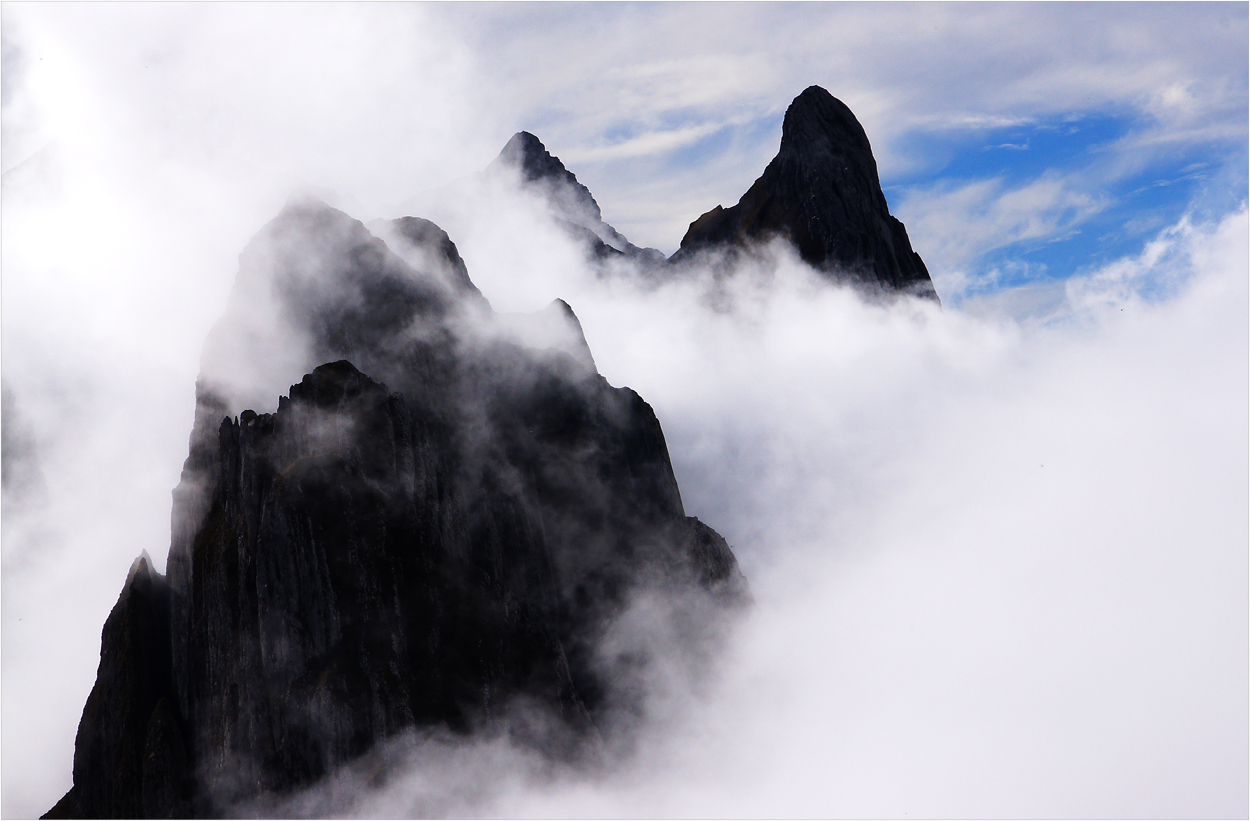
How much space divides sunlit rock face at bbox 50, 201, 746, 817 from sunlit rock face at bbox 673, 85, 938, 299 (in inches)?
3515

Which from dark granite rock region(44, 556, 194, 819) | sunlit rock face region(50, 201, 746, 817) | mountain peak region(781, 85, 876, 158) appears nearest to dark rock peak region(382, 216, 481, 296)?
sunlit rock face region(50, 201, 746, 817)

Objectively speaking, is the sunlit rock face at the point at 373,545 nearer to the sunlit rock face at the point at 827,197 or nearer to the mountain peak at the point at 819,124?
the sunlit rock face at the point at 827,197

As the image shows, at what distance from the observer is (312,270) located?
7981cm

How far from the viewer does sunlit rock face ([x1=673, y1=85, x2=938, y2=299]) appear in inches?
6309

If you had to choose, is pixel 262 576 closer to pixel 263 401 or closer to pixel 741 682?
pixel 263 401

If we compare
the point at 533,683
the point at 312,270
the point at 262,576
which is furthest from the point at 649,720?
the point at 312,270

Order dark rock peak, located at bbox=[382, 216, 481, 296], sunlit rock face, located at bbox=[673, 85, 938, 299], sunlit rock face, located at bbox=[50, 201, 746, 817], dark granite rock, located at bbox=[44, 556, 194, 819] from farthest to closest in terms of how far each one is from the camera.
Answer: sunlit rock face, located at bbox=[673, 85, 938, 299], dark rock peak, located at bbox=[382, 216, 481, 296], dark granite rock, located at bbox=[44, 556, 194, 819], sunlit rock face, located at bbox=[50, 201, 746, 817]

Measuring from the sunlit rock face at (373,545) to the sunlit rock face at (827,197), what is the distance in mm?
89276

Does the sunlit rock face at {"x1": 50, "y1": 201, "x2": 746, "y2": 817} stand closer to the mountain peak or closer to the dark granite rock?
the dark granite rock

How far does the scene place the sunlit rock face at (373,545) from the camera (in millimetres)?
58969

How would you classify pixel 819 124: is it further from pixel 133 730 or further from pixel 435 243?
pixel 133 730

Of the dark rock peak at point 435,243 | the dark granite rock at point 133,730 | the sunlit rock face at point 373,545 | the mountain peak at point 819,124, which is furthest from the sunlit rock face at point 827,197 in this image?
the dark granite rock at point 133,730

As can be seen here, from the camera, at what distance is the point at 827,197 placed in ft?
528

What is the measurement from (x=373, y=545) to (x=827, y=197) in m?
127
